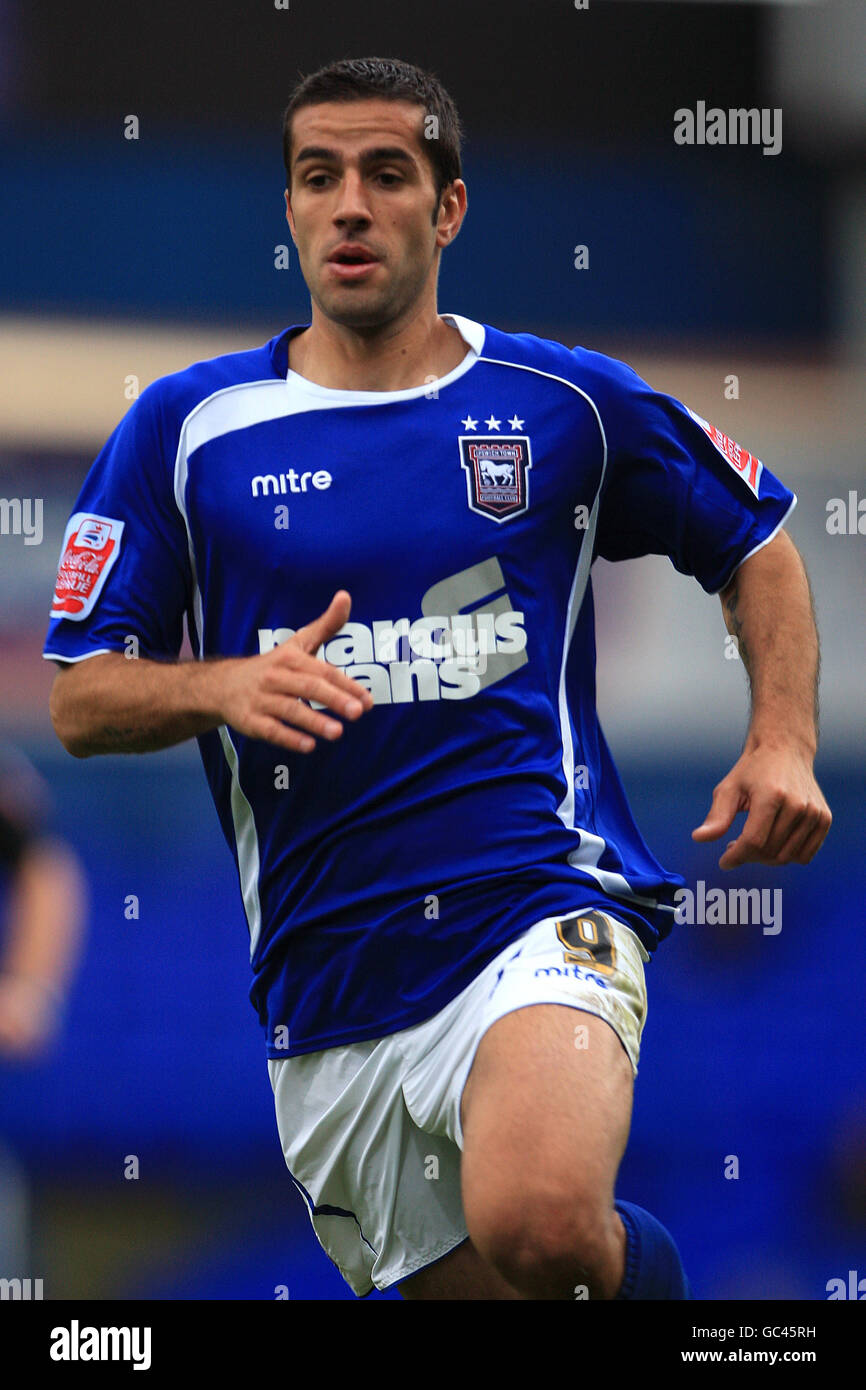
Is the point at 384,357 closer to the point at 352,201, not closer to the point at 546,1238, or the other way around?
the point at 352,201

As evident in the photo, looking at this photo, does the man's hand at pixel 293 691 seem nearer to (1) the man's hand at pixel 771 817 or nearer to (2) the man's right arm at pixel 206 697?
(2) the man's right arm at pixel 206 697

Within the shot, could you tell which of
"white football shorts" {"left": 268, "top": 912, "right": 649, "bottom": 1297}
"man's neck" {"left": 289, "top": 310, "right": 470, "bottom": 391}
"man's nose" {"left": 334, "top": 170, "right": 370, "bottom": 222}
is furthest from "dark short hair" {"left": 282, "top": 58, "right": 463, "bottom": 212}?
"white football shorts" {"left": 268, "top": 912, "right": 649, "bottom": 1297}

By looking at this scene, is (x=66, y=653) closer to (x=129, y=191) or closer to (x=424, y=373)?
(x=424, y=373)

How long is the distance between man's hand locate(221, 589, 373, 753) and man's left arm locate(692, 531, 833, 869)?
569mm

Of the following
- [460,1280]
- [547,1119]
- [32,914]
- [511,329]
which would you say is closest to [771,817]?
[547,1119]

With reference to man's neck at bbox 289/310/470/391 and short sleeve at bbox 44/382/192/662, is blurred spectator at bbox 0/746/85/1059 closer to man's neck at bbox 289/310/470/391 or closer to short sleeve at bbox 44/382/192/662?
short sleeve at bbox 44/382/192/662

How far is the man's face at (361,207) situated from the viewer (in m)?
2.91

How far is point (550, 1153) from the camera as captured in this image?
236cm

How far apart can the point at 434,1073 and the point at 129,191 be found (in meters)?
2.88

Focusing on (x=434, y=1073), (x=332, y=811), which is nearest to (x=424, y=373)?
(x=332, y=811)

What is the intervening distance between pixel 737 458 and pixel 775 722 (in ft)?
1.77

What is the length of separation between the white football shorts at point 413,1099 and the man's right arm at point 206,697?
0.49 m

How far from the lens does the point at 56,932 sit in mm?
3867

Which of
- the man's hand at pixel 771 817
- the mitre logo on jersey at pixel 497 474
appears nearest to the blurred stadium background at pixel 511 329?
the mitre logo on jersey at pixel 497 474
